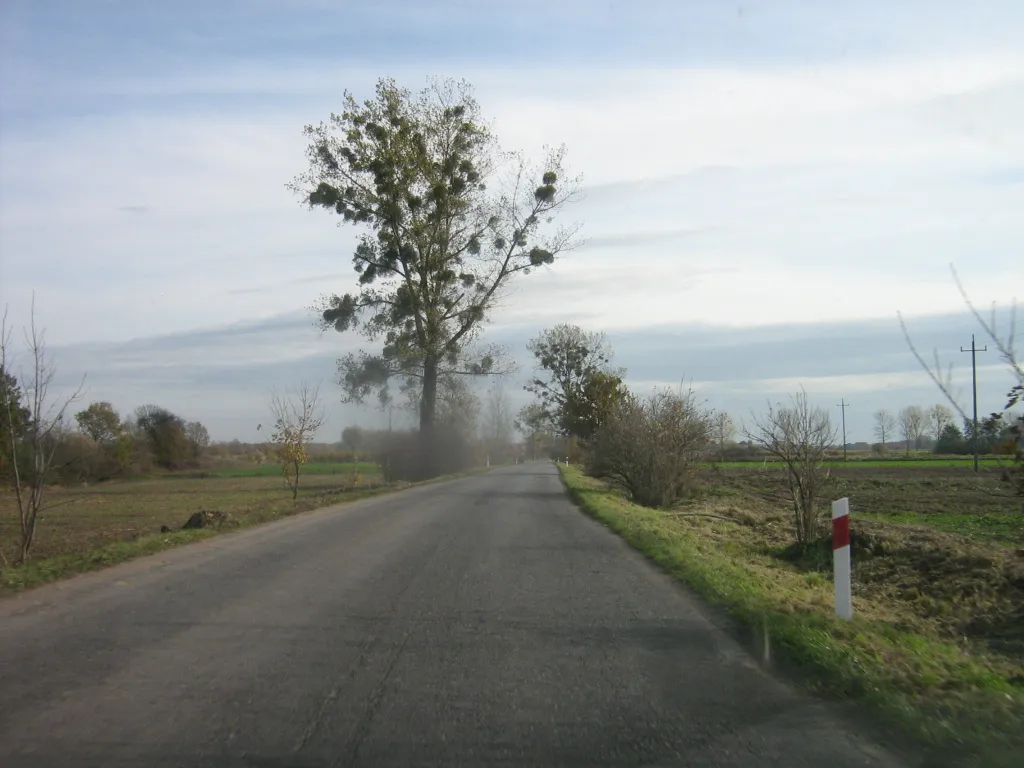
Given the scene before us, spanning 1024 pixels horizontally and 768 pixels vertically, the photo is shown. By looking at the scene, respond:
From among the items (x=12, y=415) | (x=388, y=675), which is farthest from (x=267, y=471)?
(x=388, y=675)

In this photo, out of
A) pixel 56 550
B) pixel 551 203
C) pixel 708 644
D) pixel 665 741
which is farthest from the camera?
pixel 551 203

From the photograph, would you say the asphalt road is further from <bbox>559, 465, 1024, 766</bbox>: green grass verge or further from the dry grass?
the dry grass

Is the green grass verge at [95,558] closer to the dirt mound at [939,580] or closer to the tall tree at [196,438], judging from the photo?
the dirt mound at [939,580]

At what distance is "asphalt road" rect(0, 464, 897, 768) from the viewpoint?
16.0 ft

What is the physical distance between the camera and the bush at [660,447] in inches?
1089

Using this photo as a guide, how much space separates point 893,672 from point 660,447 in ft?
70.4

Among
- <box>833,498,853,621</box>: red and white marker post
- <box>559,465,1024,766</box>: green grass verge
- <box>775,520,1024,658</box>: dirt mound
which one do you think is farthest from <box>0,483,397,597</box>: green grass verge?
<box>775,520,1024,658</box>: dirt mound

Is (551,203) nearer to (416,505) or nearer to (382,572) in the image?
(416,505)

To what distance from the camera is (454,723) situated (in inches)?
208

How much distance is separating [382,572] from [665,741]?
6.65m

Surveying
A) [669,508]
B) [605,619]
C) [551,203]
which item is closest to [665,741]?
[605,619]

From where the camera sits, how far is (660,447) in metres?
27.6

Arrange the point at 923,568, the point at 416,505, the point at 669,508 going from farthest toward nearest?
the point at 669,508, the point at 416,505, the point at 923,568

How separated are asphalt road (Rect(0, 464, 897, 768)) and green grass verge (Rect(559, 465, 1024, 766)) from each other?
0.36 m
